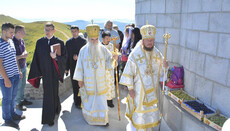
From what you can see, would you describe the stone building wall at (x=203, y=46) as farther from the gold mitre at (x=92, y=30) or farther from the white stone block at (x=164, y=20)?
the gold mitre at (x=92, y=30)

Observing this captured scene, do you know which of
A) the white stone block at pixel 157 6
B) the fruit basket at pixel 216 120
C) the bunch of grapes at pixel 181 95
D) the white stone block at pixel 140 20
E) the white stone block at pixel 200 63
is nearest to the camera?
the fruit basket at pixel 216 120

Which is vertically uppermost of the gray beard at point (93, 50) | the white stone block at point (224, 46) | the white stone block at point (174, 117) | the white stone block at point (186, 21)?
the white stone block at point (186, 21)

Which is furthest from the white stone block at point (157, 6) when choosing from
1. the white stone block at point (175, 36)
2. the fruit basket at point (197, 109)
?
the fruit basket at point (197, 109)

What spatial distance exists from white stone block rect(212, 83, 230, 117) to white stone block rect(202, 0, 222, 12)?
1261 mm

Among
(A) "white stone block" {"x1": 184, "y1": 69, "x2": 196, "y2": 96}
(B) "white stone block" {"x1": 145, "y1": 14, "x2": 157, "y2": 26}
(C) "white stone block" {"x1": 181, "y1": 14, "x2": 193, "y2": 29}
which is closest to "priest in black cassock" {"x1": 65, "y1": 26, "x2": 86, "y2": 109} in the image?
(B) "white stone block" {"x1": 145, "y1": 14, "x2": 157, "y2": 26}

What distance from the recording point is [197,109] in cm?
354

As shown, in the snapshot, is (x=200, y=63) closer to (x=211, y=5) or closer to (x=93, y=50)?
(x=211, y=5)

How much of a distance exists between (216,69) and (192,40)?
0.98 metres

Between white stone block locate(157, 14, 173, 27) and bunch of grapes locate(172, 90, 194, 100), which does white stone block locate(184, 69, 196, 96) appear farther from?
white stone block locate(157, 14, 173, 27)

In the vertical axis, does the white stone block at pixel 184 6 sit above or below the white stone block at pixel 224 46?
above

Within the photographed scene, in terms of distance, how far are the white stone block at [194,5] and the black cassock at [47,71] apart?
10.0 feet

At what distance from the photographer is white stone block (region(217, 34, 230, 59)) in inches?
122

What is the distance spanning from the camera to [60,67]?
493cm

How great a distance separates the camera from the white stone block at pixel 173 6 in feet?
16.5
